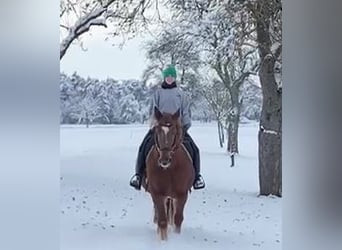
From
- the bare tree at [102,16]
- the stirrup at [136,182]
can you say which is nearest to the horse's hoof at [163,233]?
the stirrup at [136,182]

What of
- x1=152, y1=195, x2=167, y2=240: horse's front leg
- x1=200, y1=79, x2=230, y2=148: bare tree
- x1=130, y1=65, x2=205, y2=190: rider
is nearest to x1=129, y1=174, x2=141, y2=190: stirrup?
x1=130, y1=65, x2=205, y2=190: rider

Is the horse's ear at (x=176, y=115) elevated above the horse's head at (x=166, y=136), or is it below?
above

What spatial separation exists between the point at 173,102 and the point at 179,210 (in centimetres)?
61

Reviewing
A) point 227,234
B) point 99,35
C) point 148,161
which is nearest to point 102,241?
point 148,161

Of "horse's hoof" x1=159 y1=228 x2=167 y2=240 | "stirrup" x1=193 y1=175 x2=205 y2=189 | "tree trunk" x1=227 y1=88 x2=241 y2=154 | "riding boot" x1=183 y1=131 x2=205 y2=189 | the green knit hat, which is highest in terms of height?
the green knit hat

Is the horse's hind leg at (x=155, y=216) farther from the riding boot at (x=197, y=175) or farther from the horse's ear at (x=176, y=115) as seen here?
the horse's ear at (x=176, y=115)

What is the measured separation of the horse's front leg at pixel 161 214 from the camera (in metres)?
2.77

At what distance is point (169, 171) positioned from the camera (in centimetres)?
281

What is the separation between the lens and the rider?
2783 millimetres

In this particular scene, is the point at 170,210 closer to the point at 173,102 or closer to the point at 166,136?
the point at 166,136

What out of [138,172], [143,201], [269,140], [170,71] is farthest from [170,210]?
[170,71]

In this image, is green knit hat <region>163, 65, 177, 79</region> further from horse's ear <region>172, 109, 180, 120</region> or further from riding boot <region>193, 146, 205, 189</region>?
riding boot <region>193, 146, 205, 189</region>

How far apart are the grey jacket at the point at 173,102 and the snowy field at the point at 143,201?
0.08m
